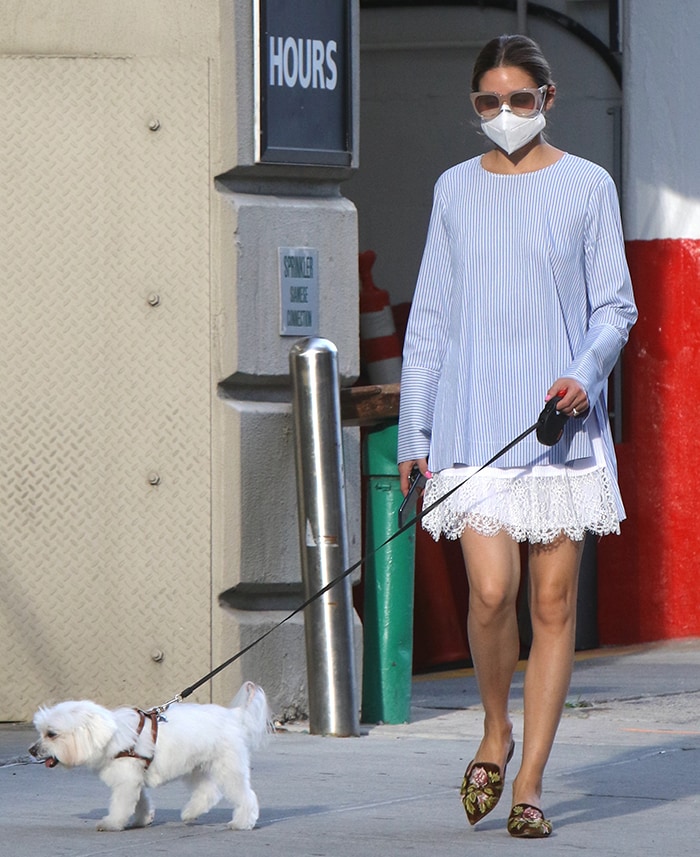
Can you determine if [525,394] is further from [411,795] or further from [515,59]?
[411,795]

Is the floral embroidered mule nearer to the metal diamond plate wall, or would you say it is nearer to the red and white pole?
the metal diamond plate wall

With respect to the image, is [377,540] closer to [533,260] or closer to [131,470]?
[131,470]

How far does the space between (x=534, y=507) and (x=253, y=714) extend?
2.92 feet

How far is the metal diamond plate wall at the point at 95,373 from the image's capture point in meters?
6.52

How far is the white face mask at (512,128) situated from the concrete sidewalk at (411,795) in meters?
1.68

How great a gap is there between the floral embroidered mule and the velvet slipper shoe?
7 cm

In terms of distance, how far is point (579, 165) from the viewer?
450cm

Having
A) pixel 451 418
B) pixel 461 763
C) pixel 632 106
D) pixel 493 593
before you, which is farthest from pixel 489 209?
pixel 632 106

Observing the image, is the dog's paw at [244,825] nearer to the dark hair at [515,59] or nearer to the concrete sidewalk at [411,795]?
the concrete sidewalk at [411,795]

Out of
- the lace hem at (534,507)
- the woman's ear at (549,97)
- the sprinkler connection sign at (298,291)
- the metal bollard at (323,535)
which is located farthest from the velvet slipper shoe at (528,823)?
the sprinkler connection sign at (298,291)

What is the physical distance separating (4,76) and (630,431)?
167 inches

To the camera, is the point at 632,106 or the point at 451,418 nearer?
the point at 451,418

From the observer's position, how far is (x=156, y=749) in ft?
14.5

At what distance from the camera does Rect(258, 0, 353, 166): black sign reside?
649cm
